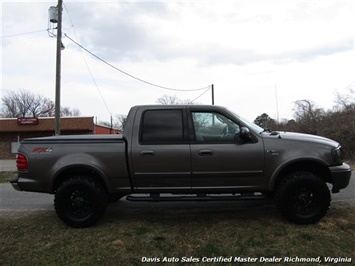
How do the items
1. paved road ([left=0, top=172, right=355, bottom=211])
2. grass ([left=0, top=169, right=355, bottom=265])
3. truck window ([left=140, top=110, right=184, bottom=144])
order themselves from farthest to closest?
paved road ([left=0, top=172, right=355, bottom=211]), truck window ([left=140, top=110, right=184, bottom=144]), grass ([left=0, top=169, right=355, bottom=265])

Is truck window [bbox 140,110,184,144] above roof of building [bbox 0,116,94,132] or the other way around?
the other way around

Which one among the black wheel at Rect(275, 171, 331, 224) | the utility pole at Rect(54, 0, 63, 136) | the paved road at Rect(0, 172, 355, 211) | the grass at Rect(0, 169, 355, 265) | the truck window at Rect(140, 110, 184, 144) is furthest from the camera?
the utility pole at Rect(54, 0, 63, 136)

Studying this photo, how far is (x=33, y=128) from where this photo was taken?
98.9ft

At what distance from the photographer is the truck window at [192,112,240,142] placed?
15.6 feet

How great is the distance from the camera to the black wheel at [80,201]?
4.72 meters

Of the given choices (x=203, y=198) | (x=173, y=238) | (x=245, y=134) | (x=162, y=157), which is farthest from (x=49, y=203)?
(x=245, y=134)

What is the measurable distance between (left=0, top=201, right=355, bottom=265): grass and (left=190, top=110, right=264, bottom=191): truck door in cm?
67

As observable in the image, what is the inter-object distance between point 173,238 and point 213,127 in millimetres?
1763

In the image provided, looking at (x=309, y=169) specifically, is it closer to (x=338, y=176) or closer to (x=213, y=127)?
(x=338, y=176)

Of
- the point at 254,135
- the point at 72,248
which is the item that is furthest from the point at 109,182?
the point at 254,135

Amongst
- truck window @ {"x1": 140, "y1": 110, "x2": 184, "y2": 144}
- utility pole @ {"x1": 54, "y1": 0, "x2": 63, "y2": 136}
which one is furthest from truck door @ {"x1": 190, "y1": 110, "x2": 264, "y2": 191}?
utility pole @ {"x1": 54, "y1": 0, "x2": 63, "y2": 136}

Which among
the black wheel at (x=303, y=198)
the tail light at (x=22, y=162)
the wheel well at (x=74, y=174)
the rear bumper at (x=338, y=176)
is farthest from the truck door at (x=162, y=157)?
the rear bumper at (x=338, y=176)

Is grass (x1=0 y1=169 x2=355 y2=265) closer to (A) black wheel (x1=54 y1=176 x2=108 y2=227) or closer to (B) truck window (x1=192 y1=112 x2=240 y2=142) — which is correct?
(A) black wheel (x1=54 y1=176 x2=108 y2=227)

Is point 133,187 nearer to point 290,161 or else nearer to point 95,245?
point 95,245
